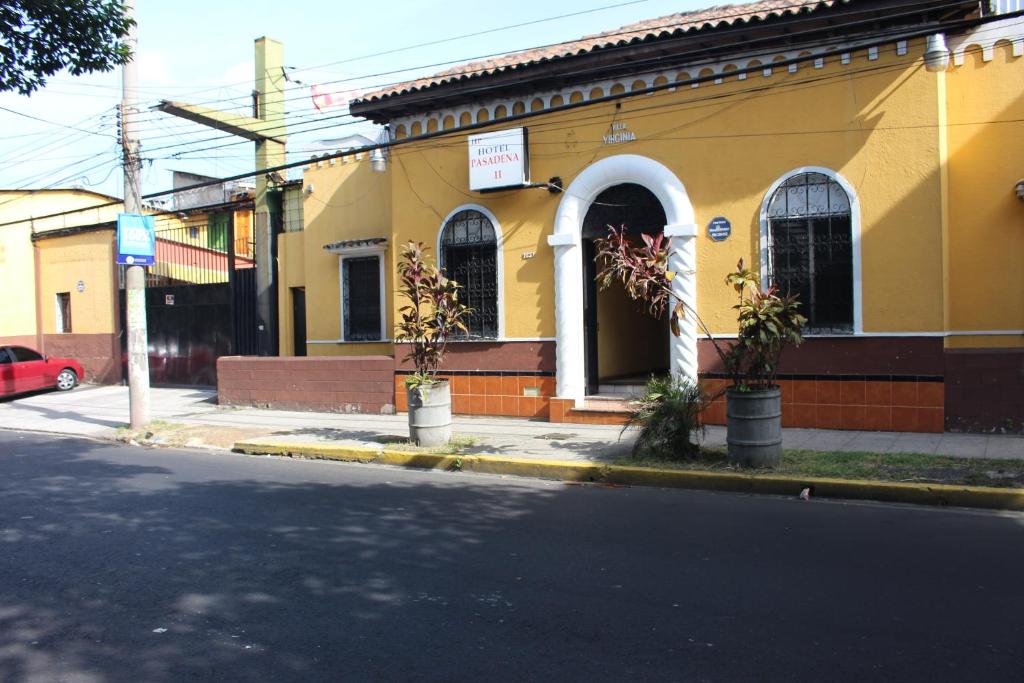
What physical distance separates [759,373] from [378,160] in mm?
9289

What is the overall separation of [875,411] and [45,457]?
38.7 feet

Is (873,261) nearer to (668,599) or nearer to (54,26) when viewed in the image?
(668,599)

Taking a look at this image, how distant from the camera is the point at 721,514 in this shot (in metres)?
7.26

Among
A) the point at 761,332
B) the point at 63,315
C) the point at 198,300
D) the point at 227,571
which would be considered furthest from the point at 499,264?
the point at 63,315

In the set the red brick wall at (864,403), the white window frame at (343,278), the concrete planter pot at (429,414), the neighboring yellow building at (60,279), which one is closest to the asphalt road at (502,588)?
the concrete planter pot at (429,414)

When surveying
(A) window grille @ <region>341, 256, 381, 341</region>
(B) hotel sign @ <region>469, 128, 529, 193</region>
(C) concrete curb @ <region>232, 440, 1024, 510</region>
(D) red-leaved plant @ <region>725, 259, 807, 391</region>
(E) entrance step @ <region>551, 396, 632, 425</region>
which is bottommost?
(C) concrete curb @ <region>232, 440, 1024, 510</region>

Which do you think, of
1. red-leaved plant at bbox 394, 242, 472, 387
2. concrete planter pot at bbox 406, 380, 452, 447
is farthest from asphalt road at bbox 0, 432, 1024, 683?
red-leaved plant at bbox 394, 242, 472, 387

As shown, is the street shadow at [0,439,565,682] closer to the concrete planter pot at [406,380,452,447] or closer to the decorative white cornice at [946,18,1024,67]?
the concrete planter pot at [406,380,452,447]

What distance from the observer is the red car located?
1927 cm

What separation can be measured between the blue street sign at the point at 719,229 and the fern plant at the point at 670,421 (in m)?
2.95

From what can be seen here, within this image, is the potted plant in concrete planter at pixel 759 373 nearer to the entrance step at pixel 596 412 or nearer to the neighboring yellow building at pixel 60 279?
the entrance step at pixel 596 412

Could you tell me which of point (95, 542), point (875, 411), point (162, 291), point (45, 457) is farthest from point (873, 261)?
point (162, 291)

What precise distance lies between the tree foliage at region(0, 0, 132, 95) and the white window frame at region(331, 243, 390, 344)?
22.0ft

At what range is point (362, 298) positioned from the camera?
1598 cm
